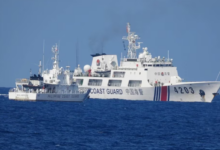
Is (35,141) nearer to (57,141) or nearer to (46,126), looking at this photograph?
(57,141)

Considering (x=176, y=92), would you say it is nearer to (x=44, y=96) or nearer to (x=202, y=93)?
(x=202, y=93)

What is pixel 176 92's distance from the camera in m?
70.8

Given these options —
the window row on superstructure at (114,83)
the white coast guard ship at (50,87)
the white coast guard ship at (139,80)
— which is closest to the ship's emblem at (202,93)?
the white coast guard ship at (139,80)

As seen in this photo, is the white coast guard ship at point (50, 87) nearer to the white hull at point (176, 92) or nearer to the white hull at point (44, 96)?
the white hull at point (44, 96)

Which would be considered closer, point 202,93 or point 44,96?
→ point 44,96

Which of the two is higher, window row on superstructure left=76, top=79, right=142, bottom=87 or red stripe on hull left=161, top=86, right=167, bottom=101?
window row on superstructure left=76, top=79, right=142, bottom=87

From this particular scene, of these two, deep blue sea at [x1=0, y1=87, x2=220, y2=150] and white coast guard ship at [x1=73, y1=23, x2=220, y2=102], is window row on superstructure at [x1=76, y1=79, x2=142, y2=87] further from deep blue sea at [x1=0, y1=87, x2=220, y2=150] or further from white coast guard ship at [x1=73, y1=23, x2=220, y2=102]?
deep blue sea at [x1=0, y1=87, x2=220, y2=150]

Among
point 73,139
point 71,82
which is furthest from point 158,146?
point 71,82

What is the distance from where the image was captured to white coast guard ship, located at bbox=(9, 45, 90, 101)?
62844 mm

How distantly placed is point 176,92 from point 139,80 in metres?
5.80

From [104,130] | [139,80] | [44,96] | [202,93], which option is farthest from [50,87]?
[104,130]

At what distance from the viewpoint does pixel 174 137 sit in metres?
34.5

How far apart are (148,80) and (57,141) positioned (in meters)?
42.6

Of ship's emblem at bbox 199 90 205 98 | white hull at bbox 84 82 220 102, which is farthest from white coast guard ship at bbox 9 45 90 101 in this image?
ship's emblem at bbox 199 90 205 98
